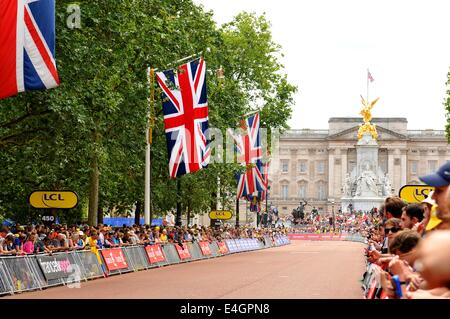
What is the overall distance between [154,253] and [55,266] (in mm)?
11667

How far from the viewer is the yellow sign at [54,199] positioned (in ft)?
95.0

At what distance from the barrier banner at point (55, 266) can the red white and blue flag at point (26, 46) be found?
439 cm

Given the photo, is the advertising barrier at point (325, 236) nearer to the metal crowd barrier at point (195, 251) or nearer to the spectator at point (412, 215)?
the metal crowd barrier at point (195, 251)

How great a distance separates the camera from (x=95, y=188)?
133 feet

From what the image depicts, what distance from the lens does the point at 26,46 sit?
2173 cm

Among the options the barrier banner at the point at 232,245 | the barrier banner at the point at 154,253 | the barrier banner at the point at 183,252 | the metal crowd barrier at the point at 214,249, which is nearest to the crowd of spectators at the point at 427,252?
the barrier banner at the point at 154,253

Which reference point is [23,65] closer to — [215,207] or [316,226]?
[215,207]

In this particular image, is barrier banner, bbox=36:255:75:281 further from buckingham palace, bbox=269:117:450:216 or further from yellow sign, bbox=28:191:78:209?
buckingham palace, bbox=269:117:450:216

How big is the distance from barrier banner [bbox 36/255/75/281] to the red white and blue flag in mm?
4392

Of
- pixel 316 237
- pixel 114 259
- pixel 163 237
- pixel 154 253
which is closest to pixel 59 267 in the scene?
pixel 114 259

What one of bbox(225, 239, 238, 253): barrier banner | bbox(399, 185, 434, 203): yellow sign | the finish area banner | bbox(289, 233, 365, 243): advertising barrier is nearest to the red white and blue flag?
bbox(399, 185, 434, 203): yellow sign

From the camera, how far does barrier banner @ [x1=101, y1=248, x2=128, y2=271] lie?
97.5 ft

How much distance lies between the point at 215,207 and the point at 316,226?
63.3 m

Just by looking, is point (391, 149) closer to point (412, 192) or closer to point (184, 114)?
point (184, 114)
